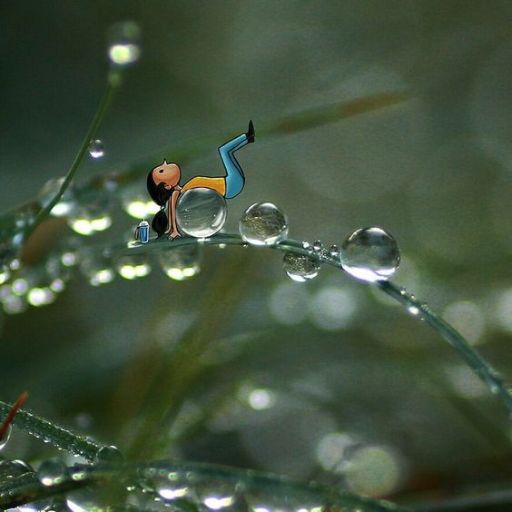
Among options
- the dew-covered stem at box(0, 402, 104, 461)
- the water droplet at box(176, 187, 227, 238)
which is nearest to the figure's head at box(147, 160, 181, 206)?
the water droplet at box(176, 187, 227, 238)

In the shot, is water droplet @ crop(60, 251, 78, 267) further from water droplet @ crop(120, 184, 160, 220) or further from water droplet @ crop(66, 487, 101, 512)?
water droplet @ crop(66, 487, 101, 512)

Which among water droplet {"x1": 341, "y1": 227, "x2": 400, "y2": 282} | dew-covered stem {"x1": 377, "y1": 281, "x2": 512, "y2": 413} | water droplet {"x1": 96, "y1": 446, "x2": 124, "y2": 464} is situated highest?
water droplet {"x1": 341, "y1": 227, "x2": 400, "y2": 282}

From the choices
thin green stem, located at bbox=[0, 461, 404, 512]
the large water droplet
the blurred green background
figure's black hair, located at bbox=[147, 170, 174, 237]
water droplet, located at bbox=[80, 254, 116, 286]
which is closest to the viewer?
thin green stem, located at bbox=[0, 461, 404, 512]

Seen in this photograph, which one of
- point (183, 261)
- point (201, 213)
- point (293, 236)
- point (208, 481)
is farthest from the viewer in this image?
point (293, 236)

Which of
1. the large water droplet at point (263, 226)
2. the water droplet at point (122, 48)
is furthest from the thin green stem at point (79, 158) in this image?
the large water droplet at point (263, 226)

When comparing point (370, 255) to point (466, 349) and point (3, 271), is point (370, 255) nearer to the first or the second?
point (466, 349)

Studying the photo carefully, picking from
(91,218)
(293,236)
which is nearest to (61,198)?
(91,218)
